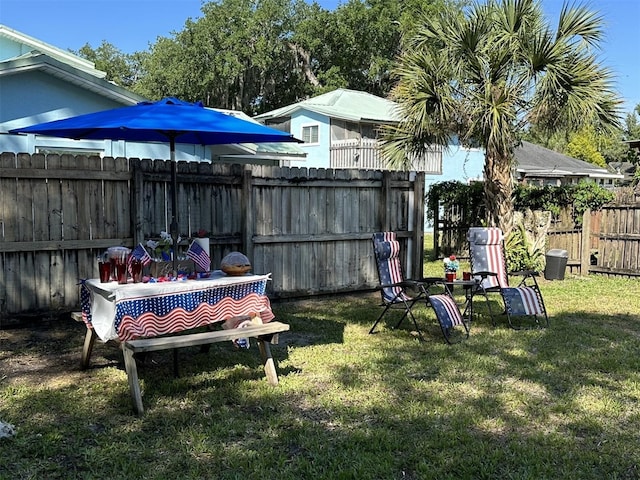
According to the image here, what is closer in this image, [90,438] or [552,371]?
[90,438]

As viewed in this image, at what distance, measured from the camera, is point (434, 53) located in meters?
10.3

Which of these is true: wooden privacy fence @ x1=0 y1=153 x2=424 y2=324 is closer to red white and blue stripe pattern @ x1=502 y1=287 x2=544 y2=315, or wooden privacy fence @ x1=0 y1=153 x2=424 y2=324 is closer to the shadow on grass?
the shadow on grass

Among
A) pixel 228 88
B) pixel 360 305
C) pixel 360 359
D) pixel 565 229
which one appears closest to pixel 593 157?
pixel 228 88

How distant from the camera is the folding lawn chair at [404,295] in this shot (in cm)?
620

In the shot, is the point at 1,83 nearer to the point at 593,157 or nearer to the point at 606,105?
the point at 606,105

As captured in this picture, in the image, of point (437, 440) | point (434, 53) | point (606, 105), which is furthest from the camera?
point (434, 53)

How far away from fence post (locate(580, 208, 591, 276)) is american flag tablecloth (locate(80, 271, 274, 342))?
8.13 metres

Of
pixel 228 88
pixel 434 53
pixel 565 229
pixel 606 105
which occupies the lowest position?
pixel 565 229

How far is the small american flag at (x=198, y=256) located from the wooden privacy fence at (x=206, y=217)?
2139mm

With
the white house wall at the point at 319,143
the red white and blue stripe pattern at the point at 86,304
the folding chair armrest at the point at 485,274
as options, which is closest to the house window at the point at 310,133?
the white house wall at the point at 319,143

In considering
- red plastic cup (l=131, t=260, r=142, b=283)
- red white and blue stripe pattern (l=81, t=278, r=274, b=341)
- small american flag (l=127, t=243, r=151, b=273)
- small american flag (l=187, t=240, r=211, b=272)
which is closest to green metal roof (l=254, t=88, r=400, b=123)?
small american flag (l=187, t=240, r=211, b=272)

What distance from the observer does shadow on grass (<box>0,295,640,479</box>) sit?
11.2ft

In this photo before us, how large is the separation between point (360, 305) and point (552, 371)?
11.4 feet

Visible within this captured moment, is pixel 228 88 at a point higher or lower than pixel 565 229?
higher
